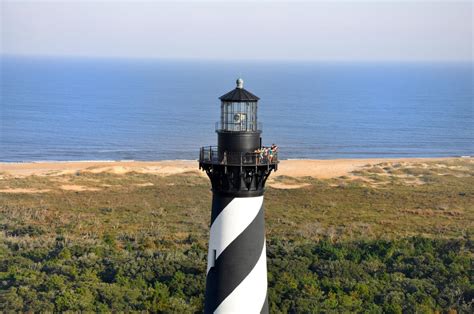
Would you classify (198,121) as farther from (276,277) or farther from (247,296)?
(247,296)

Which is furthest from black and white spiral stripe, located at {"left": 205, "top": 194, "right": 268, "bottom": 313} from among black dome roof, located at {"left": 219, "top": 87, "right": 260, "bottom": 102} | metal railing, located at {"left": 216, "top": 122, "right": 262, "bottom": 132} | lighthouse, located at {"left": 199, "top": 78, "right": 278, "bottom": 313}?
black dome roof, located at {"left": 219, "top": 87, "right": 260, "bottom": 102}

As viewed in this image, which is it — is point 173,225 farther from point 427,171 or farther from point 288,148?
point 288,148

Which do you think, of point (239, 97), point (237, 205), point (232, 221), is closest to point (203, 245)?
point (232, 221)

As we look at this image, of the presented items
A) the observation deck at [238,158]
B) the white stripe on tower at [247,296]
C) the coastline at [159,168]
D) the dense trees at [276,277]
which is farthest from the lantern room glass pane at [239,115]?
the coastline at [159,168]

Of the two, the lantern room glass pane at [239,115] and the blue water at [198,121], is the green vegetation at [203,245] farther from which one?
the blue water at [198,121]

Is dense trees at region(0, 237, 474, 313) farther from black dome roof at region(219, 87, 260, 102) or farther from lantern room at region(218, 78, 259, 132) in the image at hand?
black dome roof at region(219, 87, 260, 102)
